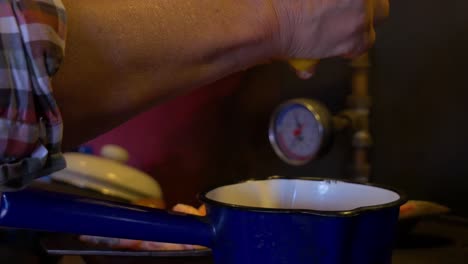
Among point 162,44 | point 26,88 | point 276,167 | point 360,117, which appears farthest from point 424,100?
point 26,88

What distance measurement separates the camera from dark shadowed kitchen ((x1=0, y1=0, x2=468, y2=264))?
358 millimetres

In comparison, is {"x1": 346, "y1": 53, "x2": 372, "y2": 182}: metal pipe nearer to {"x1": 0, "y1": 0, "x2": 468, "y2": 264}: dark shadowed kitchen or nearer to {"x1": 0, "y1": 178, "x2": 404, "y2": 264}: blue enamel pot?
{"x1": 0, "y1": 0, "x2": 468, "y2": 264}: dark shadowed kitchen

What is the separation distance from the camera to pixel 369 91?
2.84 feet

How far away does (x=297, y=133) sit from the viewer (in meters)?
0.84

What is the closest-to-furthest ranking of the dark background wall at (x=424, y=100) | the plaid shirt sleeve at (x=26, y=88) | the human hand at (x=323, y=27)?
the plaid shirt sleeve at (x=26, y=88)
the human hand at (x=323, y=27)
the dark background wall at (x=424, y=100)

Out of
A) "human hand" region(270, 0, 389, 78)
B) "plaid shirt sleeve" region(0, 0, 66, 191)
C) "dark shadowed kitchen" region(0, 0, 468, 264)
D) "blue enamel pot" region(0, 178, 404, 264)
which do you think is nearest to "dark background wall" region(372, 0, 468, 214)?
"dark shadowed kitchen" region(0, 0, 468, 264)

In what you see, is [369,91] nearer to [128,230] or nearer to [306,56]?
[306,56]

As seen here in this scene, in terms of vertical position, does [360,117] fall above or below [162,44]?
below

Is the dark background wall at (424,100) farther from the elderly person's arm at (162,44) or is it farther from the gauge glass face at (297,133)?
the elderly person's arm at (162,44)

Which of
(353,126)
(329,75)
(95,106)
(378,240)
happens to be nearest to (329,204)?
(378,240)

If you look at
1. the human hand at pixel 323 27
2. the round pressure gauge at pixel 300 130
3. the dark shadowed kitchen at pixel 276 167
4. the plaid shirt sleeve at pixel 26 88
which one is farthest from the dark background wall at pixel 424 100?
the plaid shirt sleeve at pixel 26 88

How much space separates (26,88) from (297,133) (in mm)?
552

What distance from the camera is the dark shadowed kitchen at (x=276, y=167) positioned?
358 millimetres

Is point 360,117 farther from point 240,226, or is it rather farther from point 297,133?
point 240,226
